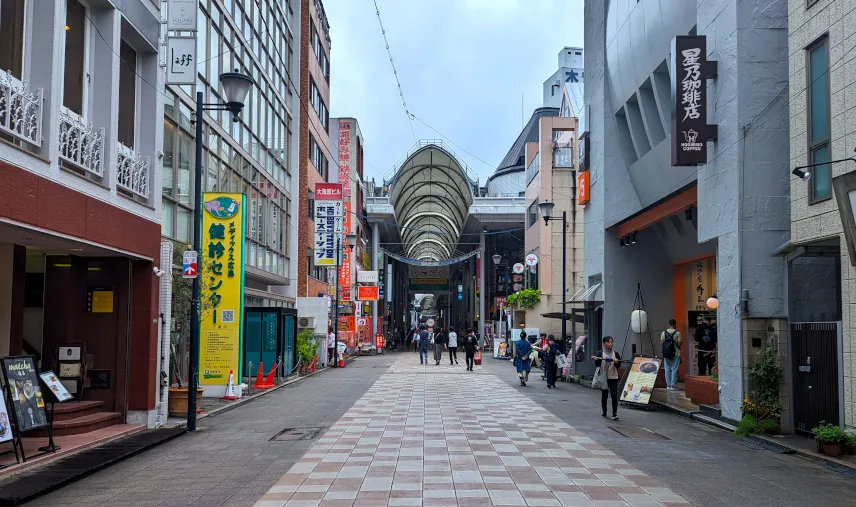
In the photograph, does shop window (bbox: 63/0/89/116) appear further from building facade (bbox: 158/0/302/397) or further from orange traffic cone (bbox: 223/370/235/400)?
orange traffic cone (bbox: 223/370/235/400)

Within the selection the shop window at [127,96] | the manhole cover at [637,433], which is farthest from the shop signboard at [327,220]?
the manhole cover at [637,433]

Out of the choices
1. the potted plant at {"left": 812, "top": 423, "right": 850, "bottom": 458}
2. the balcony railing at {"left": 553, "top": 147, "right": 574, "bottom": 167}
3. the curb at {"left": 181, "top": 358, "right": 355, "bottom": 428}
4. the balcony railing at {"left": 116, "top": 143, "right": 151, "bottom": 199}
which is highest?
the balcony railing at {"left": 553, "top": 147, "right": 574, "bottom": 167}

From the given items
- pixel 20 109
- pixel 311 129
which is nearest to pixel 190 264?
pixel 20 109

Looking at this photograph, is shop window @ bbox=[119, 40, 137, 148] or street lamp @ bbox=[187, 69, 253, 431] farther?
shop window @ bbox=[119, 40, 137, 148]

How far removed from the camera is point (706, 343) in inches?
785

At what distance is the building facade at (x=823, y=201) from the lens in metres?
11.7

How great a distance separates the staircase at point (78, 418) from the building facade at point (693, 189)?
1092 cm

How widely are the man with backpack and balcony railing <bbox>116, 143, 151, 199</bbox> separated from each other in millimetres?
12488

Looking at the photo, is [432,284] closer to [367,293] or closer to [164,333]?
[367,293]

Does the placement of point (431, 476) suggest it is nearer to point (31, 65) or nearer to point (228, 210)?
point (31, 65)

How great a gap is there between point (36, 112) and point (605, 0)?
21231 millimetres

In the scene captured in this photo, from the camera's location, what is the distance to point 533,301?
147 feet

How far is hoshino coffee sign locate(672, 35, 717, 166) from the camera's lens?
1627cm

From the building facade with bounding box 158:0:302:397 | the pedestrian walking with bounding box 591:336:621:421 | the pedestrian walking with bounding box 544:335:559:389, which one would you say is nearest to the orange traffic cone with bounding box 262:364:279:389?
the building facade with bounding box 158:0:302:397
